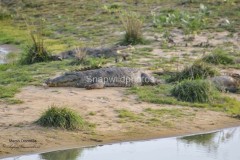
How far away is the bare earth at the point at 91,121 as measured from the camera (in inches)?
347

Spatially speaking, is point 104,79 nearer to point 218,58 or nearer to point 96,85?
point 96,85

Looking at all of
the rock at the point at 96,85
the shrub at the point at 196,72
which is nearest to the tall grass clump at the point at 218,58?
the shrub at the point at 196,72

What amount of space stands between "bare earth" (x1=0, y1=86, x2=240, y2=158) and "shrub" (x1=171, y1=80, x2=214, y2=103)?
0.38 m

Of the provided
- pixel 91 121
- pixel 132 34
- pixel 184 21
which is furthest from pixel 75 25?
pixel 91 121

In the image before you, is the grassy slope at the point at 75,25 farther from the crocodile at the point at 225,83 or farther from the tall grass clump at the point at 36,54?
the crocodile at the point at 225,83

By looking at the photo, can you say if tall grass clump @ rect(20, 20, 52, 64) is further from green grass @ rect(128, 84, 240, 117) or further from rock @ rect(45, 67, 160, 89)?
green grass @ rect(128, 84, 240, 117)

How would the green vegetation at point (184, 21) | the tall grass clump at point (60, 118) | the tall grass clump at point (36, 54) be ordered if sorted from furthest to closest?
the green vegetation at point (184, 21), the tall grass clump at point (36, 54), the tall grass clump at point (60, 118)

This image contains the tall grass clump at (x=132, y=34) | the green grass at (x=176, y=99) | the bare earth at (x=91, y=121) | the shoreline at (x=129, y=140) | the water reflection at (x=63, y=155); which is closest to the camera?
the water reflection at (x=63, y=155)

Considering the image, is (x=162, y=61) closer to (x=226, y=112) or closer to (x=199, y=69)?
(x=199, y=69)

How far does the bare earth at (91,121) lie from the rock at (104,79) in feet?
0.58

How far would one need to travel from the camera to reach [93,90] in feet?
37.6

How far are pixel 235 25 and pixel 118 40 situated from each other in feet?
11.2

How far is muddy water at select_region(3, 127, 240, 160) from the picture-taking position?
27.8 ft

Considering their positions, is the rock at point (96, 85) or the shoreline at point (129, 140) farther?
the rock at point (96, 85)
